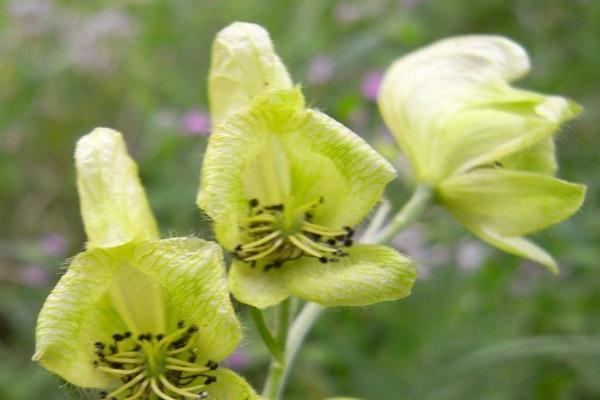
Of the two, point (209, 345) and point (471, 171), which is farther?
point (471, 171)

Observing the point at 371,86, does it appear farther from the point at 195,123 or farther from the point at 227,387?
the point at 227,387

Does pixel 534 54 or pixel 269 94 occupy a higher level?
pixel 269 94

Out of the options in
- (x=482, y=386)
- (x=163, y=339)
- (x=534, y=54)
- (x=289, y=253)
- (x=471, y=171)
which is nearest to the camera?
(x=163, y=339)

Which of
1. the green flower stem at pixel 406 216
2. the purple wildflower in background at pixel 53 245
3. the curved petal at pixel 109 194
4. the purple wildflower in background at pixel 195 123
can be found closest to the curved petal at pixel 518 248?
the green flower stem at pixel 406 216

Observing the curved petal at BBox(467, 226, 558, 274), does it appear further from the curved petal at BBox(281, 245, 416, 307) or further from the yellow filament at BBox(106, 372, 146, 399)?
the yellow filament at BBox(106, 372, 146, 399)

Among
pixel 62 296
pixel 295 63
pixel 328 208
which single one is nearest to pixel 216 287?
pixel 62 296

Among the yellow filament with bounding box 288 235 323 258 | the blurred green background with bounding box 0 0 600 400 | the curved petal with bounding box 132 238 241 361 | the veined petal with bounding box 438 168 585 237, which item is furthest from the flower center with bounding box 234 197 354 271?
the blurred green background with bounding box 0 0 600 400

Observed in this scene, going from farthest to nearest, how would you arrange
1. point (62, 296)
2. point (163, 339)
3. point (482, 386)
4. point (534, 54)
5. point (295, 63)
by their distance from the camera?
point (534, 54)
point (295, 63)
point (482, 386)
point (163, 339)
point (62, 296)

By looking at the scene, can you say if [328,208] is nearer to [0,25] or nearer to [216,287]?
[216,287]
